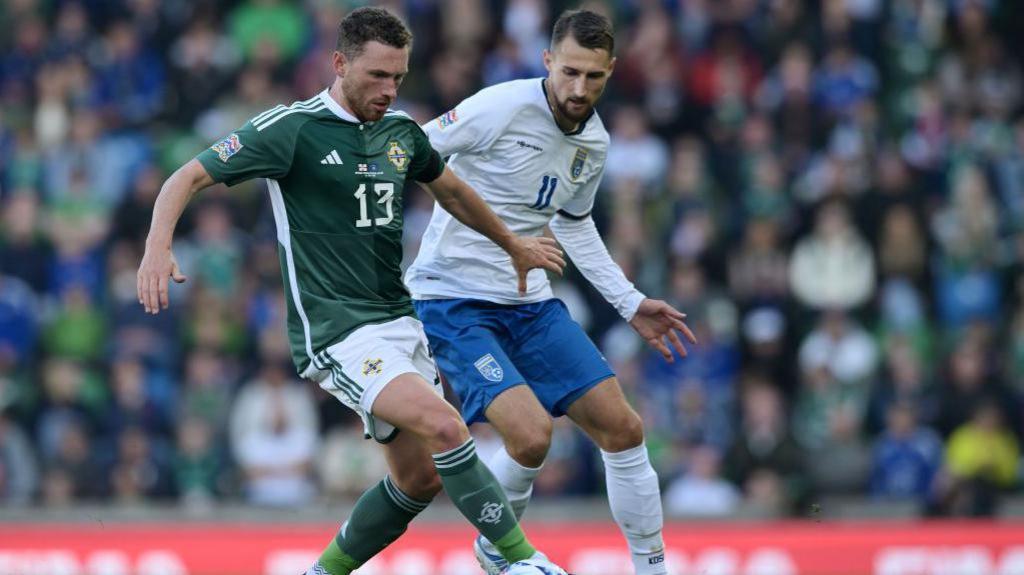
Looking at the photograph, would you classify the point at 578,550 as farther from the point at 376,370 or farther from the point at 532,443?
the point at 376,370

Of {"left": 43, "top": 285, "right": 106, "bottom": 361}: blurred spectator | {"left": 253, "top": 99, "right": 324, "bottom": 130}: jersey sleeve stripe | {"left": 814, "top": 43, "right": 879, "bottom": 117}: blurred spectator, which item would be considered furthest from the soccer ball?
{"left": 814, "top": 43, "right": 879, "bottom": 117}: blurred spectator

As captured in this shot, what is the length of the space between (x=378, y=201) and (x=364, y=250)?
229 mm

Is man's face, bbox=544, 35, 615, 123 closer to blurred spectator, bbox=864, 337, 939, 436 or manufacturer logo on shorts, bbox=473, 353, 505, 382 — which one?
manufacturer logo on shorts, bbox=473, 353, 505, 382

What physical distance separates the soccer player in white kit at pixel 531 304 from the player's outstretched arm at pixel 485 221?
219 millimetres

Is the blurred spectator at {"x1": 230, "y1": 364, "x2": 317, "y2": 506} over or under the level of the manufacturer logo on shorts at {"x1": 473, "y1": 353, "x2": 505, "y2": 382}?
under

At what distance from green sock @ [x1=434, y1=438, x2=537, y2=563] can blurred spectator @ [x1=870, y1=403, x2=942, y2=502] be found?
6.61 meters

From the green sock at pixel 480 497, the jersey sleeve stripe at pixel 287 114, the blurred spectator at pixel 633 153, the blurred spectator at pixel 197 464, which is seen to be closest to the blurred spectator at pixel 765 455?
the blurred spectator at pixel 633 153

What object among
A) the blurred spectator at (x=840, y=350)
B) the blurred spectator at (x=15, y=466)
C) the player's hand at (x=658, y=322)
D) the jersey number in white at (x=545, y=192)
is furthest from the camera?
the blurred spectator at (x=840, y=350)

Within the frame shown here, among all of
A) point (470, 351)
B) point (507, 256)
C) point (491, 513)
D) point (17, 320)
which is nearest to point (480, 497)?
point (491, 513)

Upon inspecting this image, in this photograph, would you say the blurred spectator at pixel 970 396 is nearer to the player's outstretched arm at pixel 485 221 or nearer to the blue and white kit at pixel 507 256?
the blue and white kit at pixel 507 256

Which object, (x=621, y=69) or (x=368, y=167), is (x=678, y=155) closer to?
(x=621, y=69)

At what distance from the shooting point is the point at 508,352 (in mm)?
8344

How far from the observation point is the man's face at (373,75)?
23.8 feet

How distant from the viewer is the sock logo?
722cm
